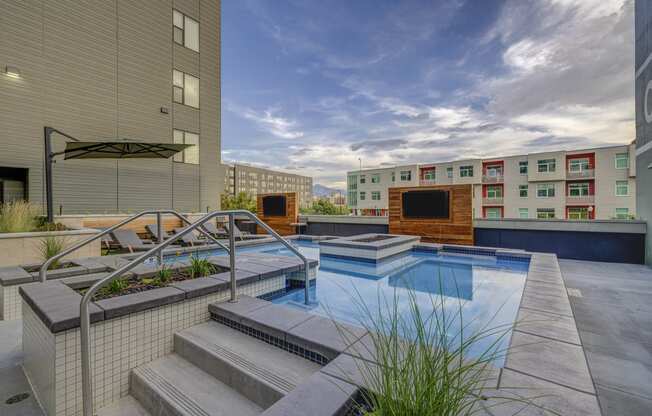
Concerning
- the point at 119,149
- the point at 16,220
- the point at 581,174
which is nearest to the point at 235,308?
the point at 16,220

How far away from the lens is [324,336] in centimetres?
210

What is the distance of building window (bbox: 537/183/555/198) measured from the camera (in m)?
27.2

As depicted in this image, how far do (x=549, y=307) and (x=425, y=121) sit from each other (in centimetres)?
2254

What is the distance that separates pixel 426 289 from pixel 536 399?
3.70 meters

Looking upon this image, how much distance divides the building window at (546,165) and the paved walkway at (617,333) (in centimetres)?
2623

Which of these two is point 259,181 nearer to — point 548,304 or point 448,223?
point 448,223

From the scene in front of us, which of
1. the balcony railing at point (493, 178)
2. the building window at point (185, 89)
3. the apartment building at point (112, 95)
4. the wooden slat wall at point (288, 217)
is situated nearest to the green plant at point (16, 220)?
the apartment building at point (112, 95)

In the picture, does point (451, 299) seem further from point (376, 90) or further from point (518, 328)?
point (376, 90)

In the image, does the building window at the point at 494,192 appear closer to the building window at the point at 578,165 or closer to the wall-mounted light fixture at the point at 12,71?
the building window at the point at 578,165

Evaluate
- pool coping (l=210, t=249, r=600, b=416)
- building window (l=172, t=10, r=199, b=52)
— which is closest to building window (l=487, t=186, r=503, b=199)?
building window (l=172, t=10, r=199, b=52)

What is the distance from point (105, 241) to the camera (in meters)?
7.38

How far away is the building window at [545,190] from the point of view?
1073 inches

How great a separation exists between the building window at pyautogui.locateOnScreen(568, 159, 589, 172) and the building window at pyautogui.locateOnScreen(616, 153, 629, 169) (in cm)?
196

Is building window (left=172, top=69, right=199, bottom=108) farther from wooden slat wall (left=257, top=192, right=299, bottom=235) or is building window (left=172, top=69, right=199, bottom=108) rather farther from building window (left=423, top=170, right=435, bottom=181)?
building window (left=423, top=170, right=435, bottom=181)
